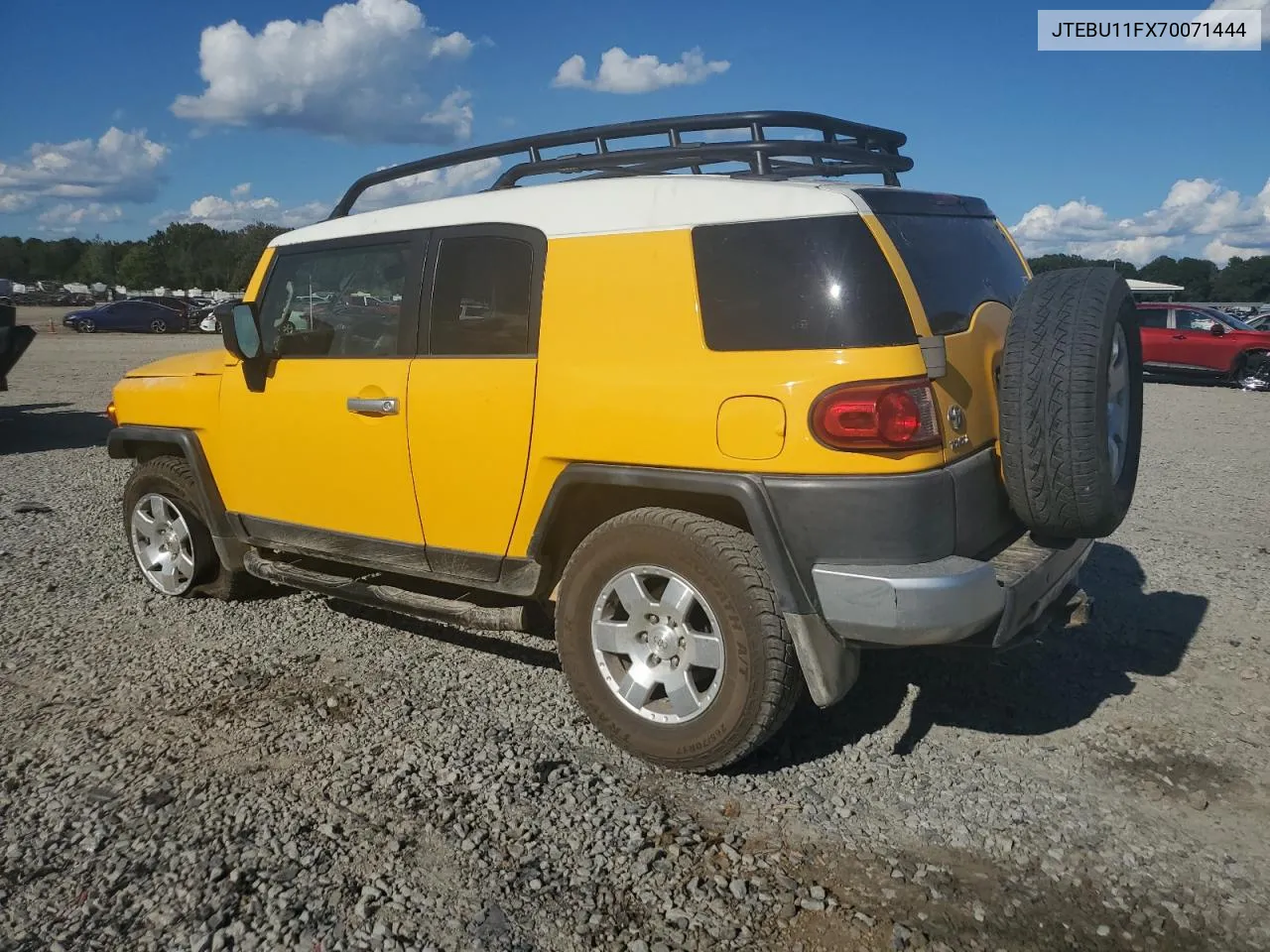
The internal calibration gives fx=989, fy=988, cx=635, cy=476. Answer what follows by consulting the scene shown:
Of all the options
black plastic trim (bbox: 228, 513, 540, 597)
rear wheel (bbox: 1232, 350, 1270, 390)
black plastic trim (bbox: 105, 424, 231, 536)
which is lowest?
rear wheel (bbox: 1232, 350, 1270, 390)

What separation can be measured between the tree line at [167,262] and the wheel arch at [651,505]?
242 feet

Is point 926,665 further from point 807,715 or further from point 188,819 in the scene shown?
point 188,819

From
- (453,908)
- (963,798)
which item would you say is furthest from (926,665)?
(453,908)

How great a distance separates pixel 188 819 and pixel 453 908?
1.01 meters

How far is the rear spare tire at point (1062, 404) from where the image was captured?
3084mm

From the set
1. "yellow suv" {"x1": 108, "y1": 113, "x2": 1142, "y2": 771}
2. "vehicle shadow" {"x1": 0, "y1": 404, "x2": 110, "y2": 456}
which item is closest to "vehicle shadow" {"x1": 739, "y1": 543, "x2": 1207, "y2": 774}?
"yellow suv" {"x1": 108, "y1": 113, "x2": 1142, "y2": 771}

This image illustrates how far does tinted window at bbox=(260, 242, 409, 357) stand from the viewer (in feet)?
13.7

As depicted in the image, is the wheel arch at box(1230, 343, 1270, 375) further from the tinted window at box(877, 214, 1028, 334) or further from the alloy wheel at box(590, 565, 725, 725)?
the alloy wheel at box(590, 565, 725, 725)

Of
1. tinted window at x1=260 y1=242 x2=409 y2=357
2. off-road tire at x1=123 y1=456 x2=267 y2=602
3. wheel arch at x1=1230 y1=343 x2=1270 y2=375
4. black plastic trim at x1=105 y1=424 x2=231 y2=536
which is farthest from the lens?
wheel arch at x1=1230 y1=343 x2=1270 y2=375

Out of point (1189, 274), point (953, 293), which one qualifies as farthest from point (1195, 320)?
point (1189, 274)

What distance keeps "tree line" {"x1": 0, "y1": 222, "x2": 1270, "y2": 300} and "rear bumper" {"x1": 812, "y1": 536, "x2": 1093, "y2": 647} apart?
73.9 meters

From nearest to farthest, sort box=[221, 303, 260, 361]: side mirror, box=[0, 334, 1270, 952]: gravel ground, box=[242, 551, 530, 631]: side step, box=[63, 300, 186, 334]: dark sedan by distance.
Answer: box=[0, 334, 1270, 952]: gravel ground < box=[242, 551, 530, 631]: side step < box=[221, 303, 260, 361]: side mirror < box=[63, 300, 186, 334]: dark sedan

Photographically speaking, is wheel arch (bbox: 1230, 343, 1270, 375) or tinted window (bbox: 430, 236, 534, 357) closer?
tinted window (bbox: 430, 236, 534, 357)

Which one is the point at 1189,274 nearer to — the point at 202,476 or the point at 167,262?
the point at 202,476
